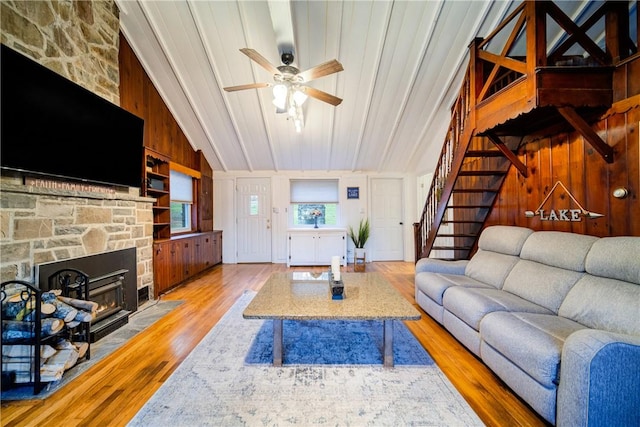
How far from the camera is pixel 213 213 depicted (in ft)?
20.3

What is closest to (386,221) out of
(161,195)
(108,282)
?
(161,195)

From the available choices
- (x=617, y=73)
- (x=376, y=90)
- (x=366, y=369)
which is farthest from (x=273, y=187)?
(x=617, y=73)

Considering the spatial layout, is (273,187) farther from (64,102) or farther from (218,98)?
(64,102)

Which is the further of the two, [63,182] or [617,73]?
[63,182]

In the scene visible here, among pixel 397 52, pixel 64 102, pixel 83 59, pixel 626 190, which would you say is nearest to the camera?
pixel 626 190

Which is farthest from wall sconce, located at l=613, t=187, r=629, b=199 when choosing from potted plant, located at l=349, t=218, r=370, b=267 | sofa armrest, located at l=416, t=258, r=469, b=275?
potted plant, located at l=349, t=218, r=370, b=267

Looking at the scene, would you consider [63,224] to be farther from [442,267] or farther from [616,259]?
[616,259]

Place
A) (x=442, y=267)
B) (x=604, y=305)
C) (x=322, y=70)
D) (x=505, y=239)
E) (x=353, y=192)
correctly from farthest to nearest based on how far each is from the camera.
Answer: (x=353, y=192)
(x=442, y=267)
(x=505, y=239)
(x=322, y=70)
(x=604, y=305)

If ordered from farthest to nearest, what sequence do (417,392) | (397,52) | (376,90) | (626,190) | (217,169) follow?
1. (217,169)
2. (376,90)
3. (397,52)
4. (626,190)
5. (417,392)

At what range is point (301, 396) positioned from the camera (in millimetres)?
1668

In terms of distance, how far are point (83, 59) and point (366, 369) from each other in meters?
3.90

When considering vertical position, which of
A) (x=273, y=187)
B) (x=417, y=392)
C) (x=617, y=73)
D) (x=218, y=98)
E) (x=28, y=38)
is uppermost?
(x=218, y=98)

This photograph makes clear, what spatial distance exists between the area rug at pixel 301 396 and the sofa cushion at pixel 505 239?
57.6 inches

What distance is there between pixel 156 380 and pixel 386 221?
527cm
